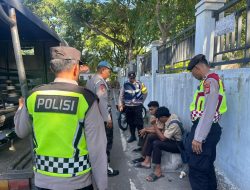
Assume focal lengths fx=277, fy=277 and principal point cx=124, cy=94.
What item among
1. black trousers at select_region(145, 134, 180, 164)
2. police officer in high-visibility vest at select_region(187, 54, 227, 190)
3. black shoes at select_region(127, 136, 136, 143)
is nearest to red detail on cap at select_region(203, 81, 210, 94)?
police officer in high-visibility vest at select_region(187, 54, 227, 190)

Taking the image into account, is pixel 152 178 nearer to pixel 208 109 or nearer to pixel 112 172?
pixel 112 172

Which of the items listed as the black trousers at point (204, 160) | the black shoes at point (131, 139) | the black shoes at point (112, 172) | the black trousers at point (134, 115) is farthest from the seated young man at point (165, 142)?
the black shoes at point (131, 139)

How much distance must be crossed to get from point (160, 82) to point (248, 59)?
186 inches

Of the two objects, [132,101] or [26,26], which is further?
[132,101]

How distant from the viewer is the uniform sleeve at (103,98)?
136 inches

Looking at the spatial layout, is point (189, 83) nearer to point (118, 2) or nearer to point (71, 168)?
point (71, 168)

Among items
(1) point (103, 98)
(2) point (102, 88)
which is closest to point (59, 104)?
(1) point (103, 98)

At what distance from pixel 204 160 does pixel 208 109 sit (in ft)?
1.95

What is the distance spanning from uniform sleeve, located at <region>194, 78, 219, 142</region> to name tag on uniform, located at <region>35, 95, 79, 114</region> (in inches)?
56.3

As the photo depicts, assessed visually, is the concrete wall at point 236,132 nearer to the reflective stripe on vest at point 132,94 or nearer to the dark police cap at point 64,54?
the dark police cap at point 64,54

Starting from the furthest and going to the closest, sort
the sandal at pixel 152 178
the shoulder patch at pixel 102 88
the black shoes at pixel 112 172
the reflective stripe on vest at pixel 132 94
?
the reflective stripe on vest at pixel 132 94
the black shoes at pixel 112 172
the sandal at pixel 152 178
the shoulder patch at pixel 102 88

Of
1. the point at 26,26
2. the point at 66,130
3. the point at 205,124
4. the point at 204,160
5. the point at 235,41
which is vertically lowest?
the point at 204,160

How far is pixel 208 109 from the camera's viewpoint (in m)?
2.68

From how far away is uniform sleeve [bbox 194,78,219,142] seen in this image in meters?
2.68
